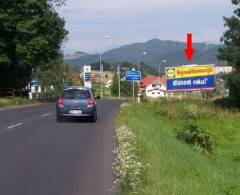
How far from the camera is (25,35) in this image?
58719mm

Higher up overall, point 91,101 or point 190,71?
point 190,71

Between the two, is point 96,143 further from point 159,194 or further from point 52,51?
point 52,51

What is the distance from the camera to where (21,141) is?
18484 millimetres

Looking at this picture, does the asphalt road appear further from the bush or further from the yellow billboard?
the yellow billboard

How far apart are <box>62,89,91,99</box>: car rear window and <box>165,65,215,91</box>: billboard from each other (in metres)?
13.9

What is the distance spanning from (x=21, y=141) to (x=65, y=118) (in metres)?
11.8

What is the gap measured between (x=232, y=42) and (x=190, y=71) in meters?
15.3

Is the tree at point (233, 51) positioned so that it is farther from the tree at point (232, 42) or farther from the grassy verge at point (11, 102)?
the grassy verge at point (11, 102)

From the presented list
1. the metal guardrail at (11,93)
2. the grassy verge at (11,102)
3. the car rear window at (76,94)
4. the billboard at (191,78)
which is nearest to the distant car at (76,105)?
the car rear window at (76,94)

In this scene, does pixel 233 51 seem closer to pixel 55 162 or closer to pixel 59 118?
pixel 59 118

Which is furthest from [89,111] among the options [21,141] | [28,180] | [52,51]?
[52,51]

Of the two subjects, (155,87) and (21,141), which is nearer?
(21,141)

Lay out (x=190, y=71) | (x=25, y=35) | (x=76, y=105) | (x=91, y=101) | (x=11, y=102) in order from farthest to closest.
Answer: (x=25, y=35)
(x=11, y=102)
(x=190, y=71)
(x=91, y=101)
(x=76, y=105)

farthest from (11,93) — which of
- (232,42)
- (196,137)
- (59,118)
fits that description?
(196,137)
